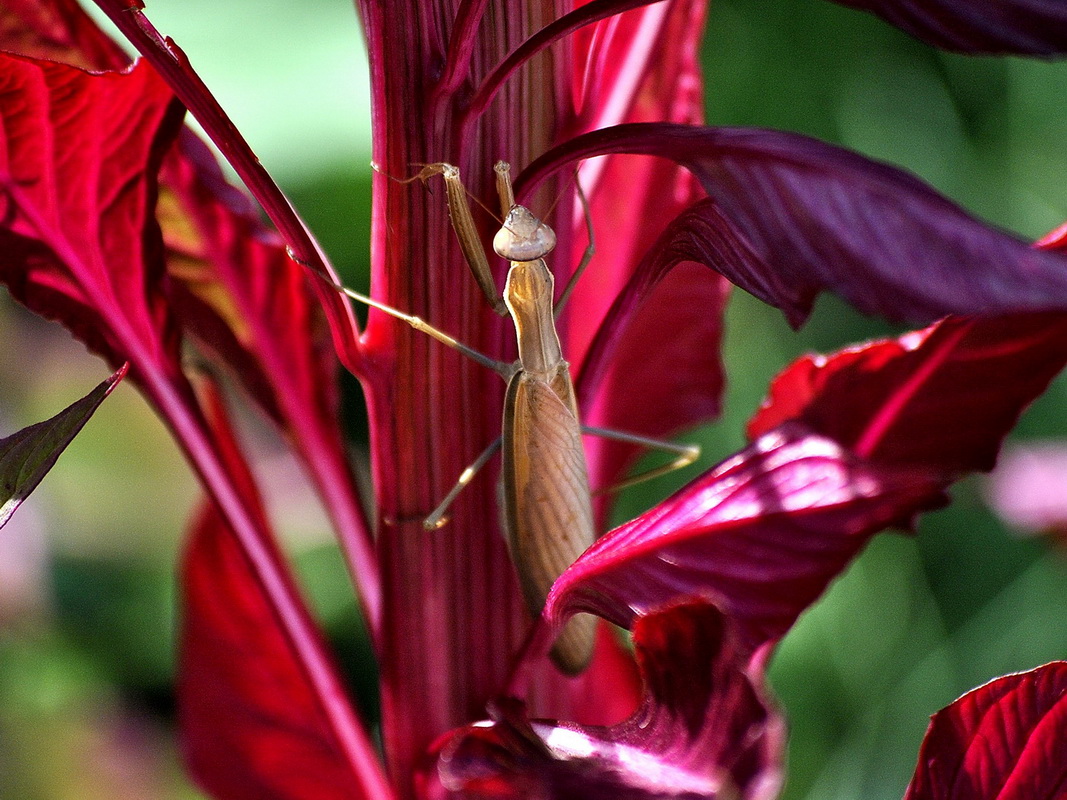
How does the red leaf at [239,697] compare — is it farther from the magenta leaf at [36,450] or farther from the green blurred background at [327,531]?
the green blurred background at [327,531]

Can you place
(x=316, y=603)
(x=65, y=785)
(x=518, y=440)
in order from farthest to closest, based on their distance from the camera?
1. (x=316, y=603)
2. (x=65, y=785)
3. (x=518, y=440)

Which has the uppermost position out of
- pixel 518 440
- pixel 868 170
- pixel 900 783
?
pixel 868 170

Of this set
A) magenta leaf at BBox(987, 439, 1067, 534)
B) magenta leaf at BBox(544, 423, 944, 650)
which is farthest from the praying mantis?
magenta leaf at BBox(987, 439, 1067, 534)

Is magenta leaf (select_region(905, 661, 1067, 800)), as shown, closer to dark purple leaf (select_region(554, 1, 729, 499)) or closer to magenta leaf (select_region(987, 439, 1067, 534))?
dark purple leaf (select_region(554, 1, 729, 499))

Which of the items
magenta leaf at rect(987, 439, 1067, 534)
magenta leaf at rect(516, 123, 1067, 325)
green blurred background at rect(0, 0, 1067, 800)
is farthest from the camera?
green blurred background at rect(0, 0, 1067, 800)

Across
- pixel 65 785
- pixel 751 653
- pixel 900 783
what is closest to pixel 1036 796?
pixel 751 653

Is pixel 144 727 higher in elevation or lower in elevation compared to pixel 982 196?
lower

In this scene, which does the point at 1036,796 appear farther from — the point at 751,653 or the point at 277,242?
the point at 277,242
